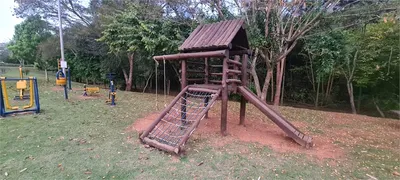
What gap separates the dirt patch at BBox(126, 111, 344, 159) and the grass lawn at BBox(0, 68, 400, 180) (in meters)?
0.04

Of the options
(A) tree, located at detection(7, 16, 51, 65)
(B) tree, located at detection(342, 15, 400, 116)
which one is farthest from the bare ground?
(A) tree, located at detection(7, 16, 51, 65)

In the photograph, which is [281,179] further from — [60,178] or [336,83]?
[336,83]

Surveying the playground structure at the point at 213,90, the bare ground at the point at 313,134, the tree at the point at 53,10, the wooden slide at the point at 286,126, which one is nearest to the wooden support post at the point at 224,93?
the playground structure at the point at 213,90

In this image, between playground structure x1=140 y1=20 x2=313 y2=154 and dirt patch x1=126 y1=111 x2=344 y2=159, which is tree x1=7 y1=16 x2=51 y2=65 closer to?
dirt patch x1=126 y1=111 x2=344 y2=159

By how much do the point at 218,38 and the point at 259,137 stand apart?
214cm

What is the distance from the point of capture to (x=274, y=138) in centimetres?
409

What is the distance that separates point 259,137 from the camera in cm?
411

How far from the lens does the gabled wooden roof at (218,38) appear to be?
3.79 m

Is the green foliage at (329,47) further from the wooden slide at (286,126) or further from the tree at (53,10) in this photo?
the tree at (53,10)

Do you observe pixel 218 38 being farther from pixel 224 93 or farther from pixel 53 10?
pixel 53 10

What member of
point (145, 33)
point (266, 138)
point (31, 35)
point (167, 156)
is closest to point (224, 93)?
point (266, 138)

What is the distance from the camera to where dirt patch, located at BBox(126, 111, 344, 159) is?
3.54m

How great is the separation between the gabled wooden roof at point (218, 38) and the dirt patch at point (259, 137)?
1.74 metres

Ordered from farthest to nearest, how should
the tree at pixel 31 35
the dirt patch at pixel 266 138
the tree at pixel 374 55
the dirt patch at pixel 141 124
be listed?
the tree at pixel 31 35 → the tree at pixel 374 55 → the dirt patch at pixel 141 124 → the dirt patch at pixel 266 138
